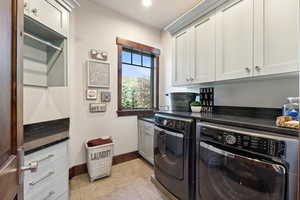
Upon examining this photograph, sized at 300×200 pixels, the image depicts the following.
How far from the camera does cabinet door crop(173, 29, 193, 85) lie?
205cm

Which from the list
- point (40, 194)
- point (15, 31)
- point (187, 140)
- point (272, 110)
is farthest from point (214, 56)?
point (40, 194)

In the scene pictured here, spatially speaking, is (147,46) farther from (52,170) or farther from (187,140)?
(52,170)

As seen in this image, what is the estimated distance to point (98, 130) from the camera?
2.40 m

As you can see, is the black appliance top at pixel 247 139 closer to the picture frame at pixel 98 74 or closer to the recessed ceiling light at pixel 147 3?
the picture frame at pixel 98 74

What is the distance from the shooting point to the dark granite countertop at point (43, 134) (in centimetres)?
110

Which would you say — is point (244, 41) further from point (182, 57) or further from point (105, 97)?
point (105, 97)

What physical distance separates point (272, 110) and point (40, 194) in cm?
232

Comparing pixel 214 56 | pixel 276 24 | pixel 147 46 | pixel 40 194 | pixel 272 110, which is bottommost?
pixel 40 194

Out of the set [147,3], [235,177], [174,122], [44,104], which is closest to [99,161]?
[44,104]

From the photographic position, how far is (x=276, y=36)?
118cm

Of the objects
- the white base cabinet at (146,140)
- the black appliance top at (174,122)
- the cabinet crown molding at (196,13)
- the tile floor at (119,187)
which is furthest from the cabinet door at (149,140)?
the cabinet crown molding at (196,13)

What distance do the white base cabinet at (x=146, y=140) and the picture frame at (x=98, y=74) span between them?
988mm

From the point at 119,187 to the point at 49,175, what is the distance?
0.97m

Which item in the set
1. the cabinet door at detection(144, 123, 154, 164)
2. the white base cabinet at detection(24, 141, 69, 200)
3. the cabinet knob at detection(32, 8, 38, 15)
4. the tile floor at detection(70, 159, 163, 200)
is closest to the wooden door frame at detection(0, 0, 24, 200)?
the white base cabinet at detection(24, 141, 69, 200)
